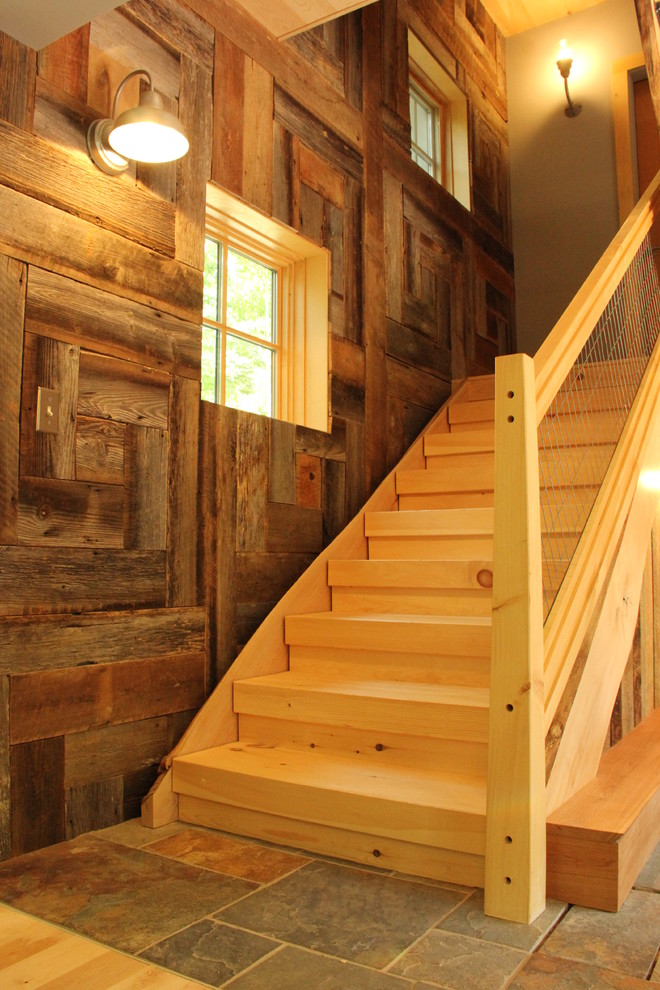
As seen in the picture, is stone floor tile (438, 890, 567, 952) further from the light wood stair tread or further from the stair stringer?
the stair stringer

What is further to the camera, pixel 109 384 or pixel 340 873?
pixel 109 384

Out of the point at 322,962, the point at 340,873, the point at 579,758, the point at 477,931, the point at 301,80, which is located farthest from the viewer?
the point at 301,80

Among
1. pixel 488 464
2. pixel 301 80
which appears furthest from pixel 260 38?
pixel 488 464

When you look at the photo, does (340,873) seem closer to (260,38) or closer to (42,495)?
(42,495)

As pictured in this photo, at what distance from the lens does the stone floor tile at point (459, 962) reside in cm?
142

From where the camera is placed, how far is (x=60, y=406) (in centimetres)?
219

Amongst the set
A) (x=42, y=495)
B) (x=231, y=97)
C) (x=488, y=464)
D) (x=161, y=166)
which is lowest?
(x=42, y=495)

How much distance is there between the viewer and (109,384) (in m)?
2.34

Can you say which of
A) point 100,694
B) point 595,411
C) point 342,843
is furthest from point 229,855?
point 595,411

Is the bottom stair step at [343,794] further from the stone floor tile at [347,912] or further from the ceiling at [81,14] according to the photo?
the ceiling at [81,14]

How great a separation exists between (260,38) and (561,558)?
2259 millimetres

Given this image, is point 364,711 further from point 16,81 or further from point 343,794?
point 16,81

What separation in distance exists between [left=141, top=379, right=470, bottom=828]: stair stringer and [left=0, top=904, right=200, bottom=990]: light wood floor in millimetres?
654

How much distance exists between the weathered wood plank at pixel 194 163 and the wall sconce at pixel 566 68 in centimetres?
344
